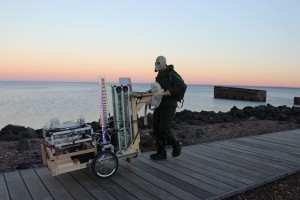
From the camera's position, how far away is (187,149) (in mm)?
6582

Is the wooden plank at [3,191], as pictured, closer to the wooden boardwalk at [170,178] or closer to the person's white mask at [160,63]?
the wooden boardwalk at [170,178]

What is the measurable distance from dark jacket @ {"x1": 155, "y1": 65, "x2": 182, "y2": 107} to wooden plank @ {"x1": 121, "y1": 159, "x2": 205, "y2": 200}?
124cm

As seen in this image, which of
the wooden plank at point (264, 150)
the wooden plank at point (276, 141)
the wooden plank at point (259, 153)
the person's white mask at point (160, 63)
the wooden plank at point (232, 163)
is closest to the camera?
the wooden plank at point (232, 163)

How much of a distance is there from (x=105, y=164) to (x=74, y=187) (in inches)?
23.4

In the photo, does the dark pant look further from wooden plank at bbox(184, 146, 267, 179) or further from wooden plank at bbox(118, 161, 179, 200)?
wooden plank at bbox(184, 146, 267, 179)

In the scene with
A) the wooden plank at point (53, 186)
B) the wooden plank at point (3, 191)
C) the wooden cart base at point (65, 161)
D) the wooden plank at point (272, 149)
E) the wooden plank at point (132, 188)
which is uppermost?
the wooden cart base at point (65, 161)

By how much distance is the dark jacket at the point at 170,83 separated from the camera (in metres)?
5.19

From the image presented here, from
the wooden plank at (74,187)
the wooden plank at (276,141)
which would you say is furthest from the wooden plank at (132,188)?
the wooden plank at (276,141)

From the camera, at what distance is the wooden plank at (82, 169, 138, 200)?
398cm

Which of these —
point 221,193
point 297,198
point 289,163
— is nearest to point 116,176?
point 221,193

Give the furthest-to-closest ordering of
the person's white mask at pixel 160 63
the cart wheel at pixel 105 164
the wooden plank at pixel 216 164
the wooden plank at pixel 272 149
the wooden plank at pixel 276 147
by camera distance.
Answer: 1. the wooden plank at pixel 276 147
2. the wooden plank at pixel 272 149
3. the person's white mask at pixel 160 63
4. the wooden plank at pixel 216 164
5. the cart wheel at pixel 105 164

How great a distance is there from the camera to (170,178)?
4.68m

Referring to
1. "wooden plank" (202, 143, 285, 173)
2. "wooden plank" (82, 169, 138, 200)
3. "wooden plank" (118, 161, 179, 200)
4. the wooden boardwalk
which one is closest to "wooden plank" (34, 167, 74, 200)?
the wooden boardwalk

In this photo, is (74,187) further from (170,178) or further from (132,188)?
(170,178)
